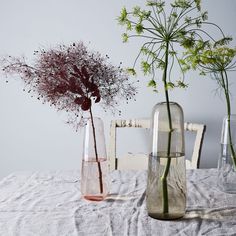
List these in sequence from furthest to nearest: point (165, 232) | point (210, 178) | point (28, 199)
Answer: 1. point (210, 178)
2. point (28, 199)
3. point (165, 232)

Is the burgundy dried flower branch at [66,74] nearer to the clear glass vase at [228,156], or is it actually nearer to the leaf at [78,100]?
the leaf at [78,100]

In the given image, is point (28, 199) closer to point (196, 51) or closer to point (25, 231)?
point (25, 231)

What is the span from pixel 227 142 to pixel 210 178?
24 centimetres

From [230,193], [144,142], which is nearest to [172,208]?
[230,193]

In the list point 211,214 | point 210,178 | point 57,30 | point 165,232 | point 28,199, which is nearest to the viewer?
point 165,232

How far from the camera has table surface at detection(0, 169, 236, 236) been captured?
84 centimetres

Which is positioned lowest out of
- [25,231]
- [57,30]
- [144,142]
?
[25,231]

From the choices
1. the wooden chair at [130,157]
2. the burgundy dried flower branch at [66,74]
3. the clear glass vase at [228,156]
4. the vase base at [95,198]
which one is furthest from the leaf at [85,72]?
the wooden chair at [130,157]

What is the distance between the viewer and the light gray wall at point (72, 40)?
2.08m

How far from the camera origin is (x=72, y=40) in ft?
6.90

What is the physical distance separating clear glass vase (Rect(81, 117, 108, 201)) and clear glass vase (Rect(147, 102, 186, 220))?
0.59 ft

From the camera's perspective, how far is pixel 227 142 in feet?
3.59

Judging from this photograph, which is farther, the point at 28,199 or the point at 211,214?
the point at 28,199

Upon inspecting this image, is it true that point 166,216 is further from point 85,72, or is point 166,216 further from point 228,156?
point 85,72
